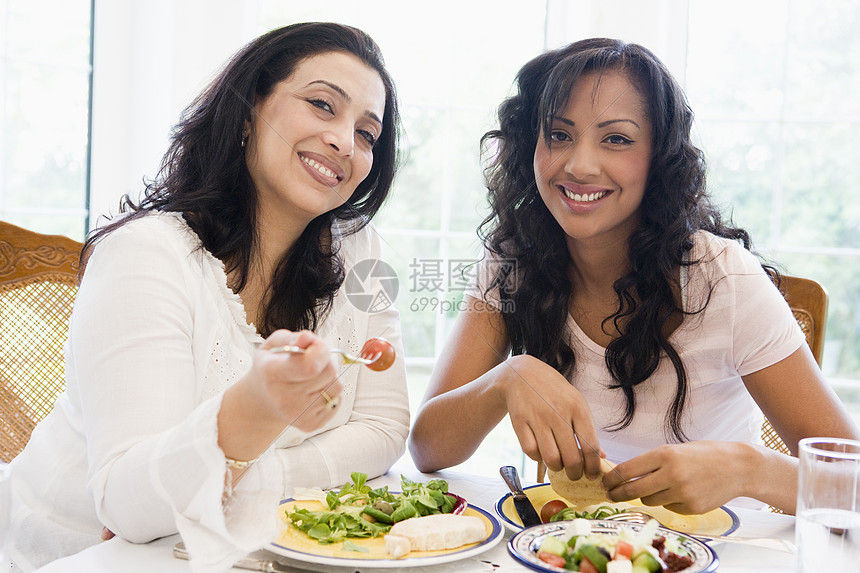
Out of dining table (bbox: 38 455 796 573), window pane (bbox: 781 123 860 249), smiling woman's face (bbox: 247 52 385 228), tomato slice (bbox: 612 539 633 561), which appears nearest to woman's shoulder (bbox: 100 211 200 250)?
smiling woman's face (bbox: 247 52 385 228)

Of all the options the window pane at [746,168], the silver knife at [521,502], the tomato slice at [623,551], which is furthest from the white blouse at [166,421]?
the window pane at [746,168]

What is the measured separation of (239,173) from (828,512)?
1056 mm

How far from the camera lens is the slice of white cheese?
0.86 metres

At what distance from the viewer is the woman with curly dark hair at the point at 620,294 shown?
1396 mm

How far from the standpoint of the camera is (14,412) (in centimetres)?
163

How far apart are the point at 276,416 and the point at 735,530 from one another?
0.63m

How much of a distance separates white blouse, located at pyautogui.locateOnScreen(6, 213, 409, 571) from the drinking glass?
569 millimetres

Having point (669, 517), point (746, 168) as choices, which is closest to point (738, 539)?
point (669, 517)

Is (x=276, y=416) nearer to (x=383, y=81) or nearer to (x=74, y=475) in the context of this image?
(x=74, y=475)

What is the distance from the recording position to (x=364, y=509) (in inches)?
37.0

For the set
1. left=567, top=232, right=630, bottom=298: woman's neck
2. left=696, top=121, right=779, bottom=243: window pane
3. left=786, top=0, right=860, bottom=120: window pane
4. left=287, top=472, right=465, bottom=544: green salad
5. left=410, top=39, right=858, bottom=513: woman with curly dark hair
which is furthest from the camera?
left=696, top=121, right=779, bottom=243: window pane

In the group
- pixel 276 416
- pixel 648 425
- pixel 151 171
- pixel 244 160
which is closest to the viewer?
pixel 276 416

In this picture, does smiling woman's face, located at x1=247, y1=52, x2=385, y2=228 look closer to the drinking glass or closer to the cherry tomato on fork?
the cherry tomato on fork

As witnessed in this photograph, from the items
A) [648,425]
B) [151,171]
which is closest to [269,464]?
[648,425]
